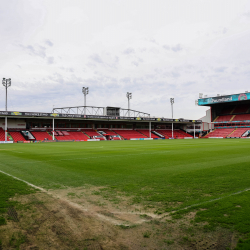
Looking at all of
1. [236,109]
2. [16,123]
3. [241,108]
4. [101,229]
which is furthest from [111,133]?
[101,229]

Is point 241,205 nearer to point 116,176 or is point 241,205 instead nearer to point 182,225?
point 182,225

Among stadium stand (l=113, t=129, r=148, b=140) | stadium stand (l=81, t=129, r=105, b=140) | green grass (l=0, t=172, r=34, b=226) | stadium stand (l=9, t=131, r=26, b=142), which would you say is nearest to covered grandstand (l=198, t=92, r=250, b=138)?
stadium stand (l=113, t=129, r=148, b=140)

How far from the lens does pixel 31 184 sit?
7617 mm

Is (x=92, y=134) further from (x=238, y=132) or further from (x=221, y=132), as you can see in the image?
(x=238, y=132)

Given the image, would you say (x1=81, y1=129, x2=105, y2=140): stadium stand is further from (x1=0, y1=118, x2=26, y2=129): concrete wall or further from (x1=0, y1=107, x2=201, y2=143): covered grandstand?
(x1=0, y1=118, x2=26, y2=129): concrete wall

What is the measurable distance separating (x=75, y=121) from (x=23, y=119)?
15306 mm

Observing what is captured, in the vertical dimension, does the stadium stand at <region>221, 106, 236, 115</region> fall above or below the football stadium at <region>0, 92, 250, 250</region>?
above

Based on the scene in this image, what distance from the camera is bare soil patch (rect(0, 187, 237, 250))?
351 cm

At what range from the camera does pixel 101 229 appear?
4051mm

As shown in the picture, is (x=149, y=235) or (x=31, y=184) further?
(x=31, y=184)

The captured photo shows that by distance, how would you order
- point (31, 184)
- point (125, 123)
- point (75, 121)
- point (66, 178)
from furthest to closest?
point (125, 123) < point (75, 121) < point (66, 178) < point (31, 184)

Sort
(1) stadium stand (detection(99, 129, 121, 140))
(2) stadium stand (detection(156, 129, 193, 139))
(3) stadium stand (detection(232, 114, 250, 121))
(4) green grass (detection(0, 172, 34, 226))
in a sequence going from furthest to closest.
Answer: (2) stadium stand (detection(156, 129, 193, 139)), (3) stadium stand (detection(232, 114, 250, 121)), (1) stadium stand (detection(99, 129, 121, 140)), (4) green grass (detection(0, 172, 34, 226))

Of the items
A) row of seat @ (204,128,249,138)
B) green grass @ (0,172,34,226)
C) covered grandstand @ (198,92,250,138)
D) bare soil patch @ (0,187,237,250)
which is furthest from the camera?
covered grandstand @ (198,92,250,138)

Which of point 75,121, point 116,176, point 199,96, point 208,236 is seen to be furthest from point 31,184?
point 199,96
